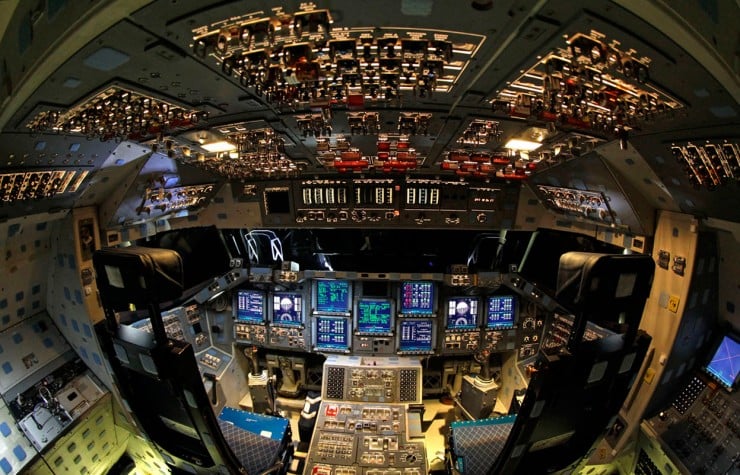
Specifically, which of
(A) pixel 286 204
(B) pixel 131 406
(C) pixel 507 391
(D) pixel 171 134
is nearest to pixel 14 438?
(B) pixel 131 406

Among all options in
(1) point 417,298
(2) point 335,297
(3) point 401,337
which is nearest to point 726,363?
(1) point 417,298

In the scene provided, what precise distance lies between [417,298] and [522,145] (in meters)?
3.00

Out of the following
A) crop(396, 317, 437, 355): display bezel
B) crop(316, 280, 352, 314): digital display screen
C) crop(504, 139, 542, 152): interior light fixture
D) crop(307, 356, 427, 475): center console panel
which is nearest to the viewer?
crop(504, 139, 542, 152): interior light fixture

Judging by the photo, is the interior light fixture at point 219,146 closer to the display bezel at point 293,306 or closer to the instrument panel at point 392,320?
the instrument panel at point 392,320

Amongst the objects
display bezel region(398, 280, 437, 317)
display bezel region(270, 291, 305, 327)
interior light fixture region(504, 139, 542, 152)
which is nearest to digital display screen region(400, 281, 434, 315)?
display bezel region(398, 280, 437, 317)

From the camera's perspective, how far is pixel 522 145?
3.07 metres

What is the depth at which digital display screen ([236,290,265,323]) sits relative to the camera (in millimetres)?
5660

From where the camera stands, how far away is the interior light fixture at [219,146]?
10.5 feet

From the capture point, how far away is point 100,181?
129 inches

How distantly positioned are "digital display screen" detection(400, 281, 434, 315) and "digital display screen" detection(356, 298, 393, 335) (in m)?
0.23

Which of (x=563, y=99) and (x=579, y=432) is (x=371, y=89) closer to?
(x=563, y=99)

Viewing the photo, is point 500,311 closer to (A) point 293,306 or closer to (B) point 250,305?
(A) point 293,306

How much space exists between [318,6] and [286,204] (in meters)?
4.24

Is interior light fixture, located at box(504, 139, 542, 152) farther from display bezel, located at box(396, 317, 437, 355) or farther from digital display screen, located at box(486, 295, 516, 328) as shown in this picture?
display bezel, located at box(396, 317, 437, 355)
